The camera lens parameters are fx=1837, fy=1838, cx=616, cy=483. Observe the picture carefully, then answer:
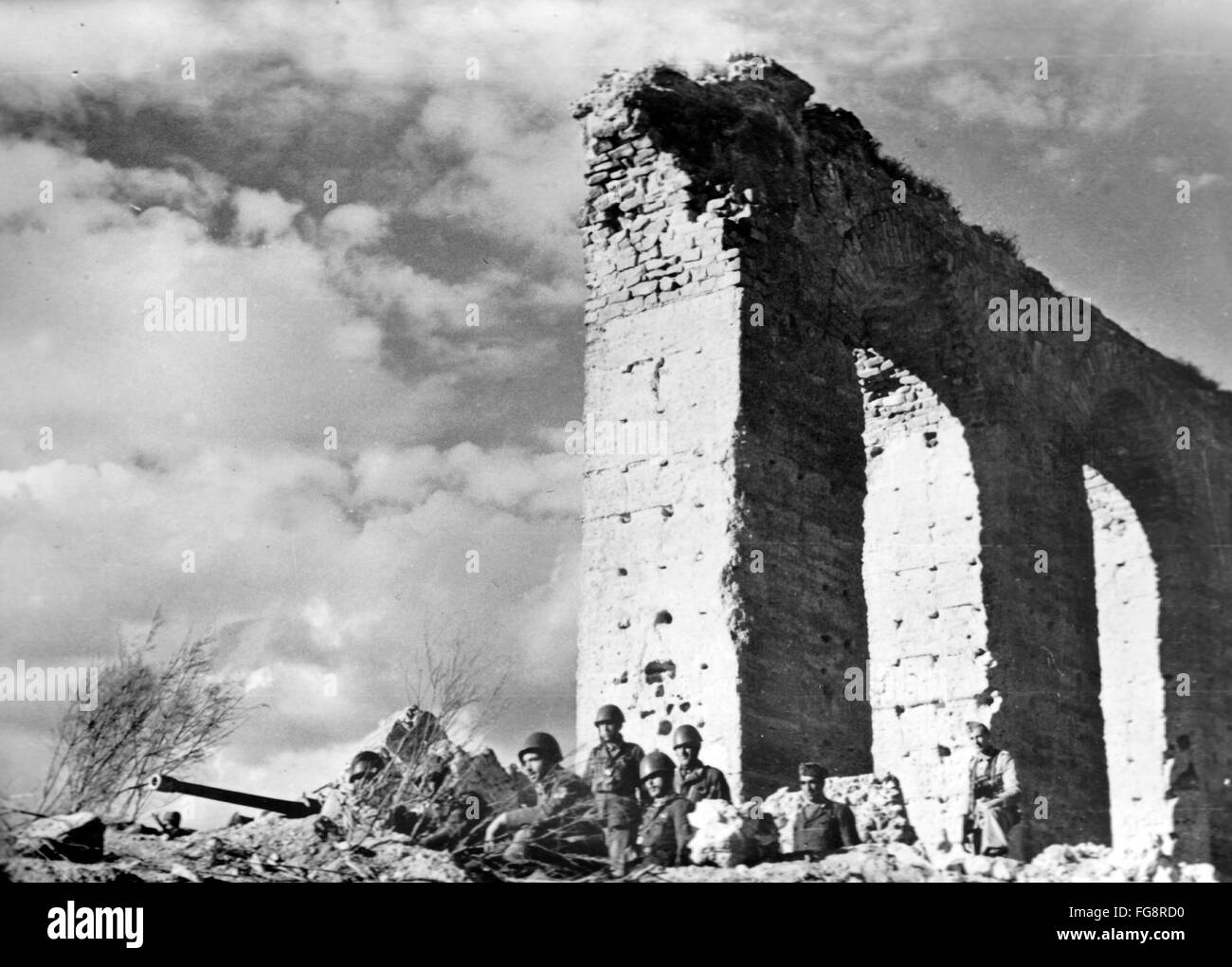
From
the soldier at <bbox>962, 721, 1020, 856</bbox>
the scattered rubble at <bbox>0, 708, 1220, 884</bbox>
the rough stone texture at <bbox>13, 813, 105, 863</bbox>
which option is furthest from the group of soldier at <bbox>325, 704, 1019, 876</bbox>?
the rough stone texture at <bbox>13, 813, 105, 863</bbox>

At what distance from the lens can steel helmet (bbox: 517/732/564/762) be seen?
10094 millimetres

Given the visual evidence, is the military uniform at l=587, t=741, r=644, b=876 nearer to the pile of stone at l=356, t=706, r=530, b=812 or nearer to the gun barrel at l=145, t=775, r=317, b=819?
the pile of stone at l=356, t=706, r=530, b=812

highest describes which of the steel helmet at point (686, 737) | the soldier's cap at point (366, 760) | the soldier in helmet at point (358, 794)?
the steel helmet at point (686, 737)

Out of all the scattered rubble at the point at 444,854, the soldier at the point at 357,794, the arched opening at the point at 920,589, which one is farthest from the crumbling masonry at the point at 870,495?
the soldier at the point at 357,794

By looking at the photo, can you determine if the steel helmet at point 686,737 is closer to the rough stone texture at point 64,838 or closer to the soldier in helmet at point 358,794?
the soldier in helmet at point 358,794

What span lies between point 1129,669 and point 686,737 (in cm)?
731

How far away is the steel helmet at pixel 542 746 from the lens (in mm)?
10094

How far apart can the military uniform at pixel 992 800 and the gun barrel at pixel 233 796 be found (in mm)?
4113

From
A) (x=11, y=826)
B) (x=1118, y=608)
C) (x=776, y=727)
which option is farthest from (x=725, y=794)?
(x=1118, y=608)

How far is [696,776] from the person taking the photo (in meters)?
10.2

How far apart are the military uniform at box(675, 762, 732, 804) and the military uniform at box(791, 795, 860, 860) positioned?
440mm

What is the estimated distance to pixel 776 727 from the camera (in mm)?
11000
